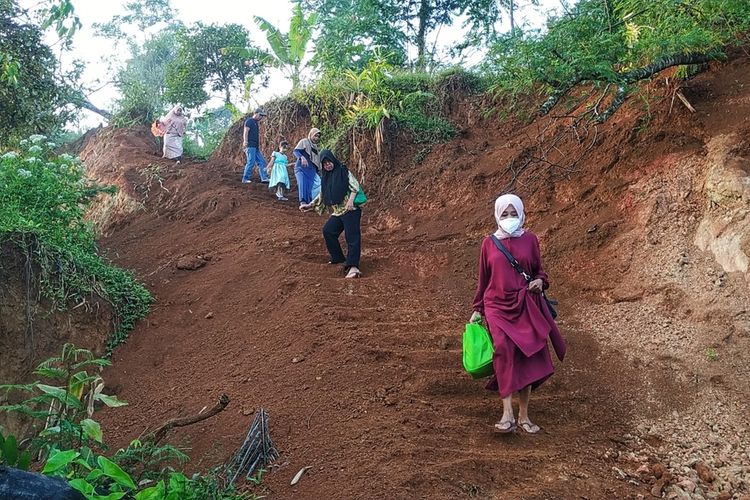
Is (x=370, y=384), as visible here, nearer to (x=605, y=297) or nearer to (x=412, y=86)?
(x=605, y=297)

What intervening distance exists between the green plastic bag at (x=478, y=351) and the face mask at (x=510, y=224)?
68 cm

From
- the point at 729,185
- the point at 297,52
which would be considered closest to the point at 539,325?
the point at 729,185

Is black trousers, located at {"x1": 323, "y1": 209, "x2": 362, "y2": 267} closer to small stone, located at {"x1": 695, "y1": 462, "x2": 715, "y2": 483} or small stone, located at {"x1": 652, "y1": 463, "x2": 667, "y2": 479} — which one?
small stone, located at {"x1": 652, "y1": 463, "x2": 667, "y2": 479}

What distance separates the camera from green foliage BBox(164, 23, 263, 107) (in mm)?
14742

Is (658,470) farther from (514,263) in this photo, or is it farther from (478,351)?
(514,263)

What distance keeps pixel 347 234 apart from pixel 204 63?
1059 centimetres

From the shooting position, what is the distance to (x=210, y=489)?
2943 millimetres

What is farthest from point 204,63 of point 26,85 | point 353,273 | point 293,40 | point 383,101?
point 353,273

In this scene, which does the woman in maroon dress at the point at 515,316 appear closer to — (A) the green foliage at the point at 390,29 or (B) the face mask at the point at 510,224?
(B) the face mask at the point at 510,224

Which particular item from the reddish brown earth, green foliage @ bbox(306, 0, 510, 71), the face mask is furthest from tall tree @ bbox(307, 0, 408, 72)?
the face mask

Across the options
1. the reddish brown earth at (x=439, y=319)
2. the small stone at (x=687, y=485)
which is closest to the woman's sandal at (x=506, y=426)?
the reddish brown earth at (x=439, y=319)

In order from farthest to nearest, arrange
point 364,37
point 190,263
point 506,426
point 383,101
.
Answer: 1. point 364,37
2. point 383,101
3. point 190,263
4. point 506,426

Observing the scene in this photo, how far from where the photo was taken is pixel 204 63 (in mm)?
14883

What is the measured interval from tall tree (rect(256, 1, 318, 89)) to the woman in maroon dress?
885 centimetres
